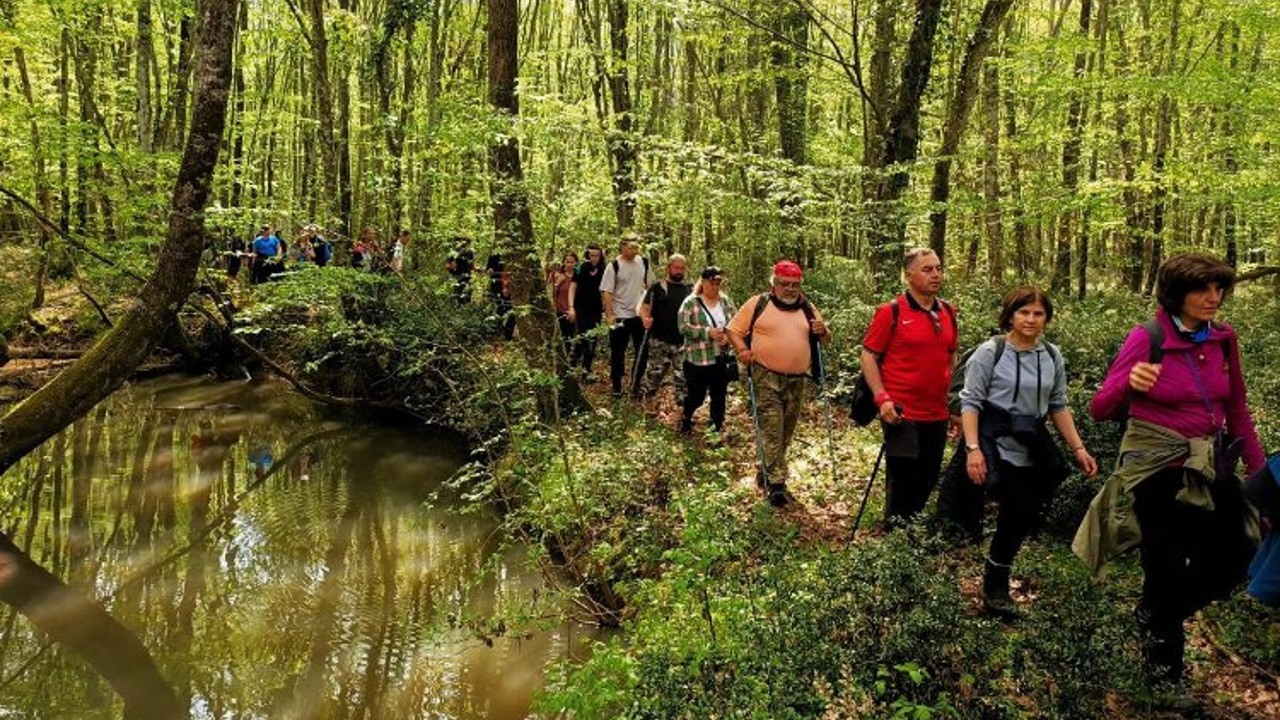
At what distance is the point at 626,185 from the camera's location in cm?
1521

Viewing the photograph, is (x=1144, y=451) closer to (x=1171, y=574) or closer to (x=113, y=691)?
(x=1171, y=574)

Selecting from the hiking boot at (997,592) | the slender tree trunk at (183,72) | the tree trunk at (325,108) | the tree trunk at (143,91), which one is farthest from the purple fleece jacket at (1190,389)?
the slender tree trunk at (183,72)

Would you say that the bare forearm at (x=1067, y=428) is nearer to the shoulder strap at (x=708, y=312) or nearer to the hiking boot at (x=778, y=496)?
the hiking boot at (x=778, y=496)

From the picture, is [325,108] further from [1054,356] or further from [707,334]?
[1054,356]

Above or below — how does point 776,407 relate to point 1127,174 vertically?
below

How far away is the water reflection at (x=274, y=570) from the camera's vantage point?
6027 millimetres

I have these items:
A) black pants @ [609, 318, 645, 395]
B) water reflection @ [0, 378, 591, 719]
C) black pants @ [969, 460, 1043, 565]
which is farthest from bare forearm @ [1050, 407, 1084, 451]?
black pants @ [609, 318, 645, 395]

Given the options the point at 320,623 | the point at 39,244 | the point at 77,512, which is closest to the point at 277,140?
the point at 39,244

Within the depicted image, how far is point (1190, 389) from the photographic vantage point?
374cm

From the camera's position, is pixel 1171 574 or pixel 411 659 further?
pixel 411 659

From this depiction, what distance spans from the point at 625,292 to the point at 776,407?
13.3ft

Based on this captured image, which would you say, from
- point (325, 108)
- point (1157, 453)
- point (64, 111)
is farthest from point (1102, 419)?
point (64, 111)

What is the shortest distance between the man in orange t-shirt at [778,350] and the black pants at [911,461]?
152 centimetres

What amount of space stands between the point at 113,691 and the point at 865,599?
5.64 metres
